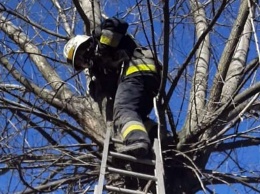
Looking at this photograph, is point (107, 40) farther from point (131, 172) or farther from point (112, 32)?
point (131, 172)

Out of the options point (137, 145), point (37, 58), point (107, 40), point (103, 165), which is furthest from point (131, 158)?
point (37, 58)

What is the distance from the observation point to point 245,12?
5262 millimetres

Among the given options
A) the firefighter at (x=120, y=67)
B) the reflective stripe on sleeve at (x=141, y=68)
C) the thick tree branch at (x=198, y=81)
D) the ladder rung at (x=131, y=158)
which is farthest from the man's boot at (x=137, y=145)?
the reflective stripe on sleeve at (x=141, y=68)

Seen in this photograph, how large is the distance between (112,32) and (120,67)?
0.30m

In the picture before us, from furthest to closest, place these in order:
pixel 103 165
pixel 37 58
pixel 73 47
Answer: pixel 37 58 < pixel 73 47 < pixel 103 165

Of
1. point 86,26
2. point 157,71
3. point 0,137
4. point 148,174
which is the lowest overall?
point 148,174

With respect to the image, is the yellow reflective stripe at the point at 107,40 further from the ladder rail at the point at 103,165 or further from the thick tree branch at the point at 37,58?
the ladder rail at the point at 103,165

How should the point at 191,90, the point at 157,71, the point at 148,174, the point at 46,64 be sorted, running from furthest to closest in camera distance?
the point at 46,64 → the point at 191,90 → the point at 157,71 → the point at 148,174

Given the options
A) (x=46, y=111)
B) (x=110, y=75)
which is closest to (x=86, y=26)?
(x=110, y=75)

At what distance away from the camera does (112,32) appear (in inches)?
226

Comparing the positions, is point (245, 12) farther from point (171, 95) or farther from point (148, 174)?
point (148, 174)

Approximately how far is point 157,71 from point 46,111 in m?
0.94

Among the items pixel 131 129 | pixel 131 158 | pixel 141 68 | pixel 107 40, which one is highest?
pixel 107 40

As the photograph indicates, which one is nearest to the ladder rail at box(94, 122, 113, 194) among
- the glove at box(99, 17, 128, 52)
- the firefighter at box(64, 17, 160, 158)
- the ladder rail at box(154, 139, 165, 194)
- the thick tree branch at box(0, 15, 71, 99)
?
the firefighter at box(64, 17, 160, 158)
